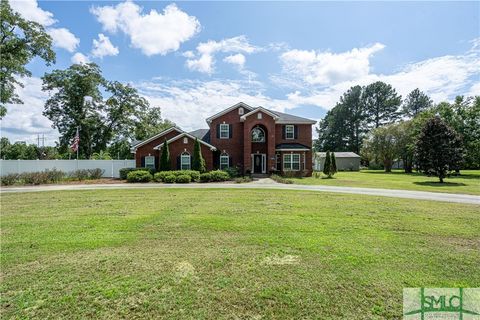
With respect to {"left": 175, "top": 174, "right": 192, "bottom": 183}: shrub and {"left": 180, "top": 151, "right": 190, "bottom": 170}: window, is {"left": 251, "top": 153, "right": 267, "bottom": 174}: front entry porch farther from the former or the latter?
{"left": 175, "top": 174, "right": 192, "bottom": 183}: shrub

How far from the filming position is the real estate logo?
10.8 ft

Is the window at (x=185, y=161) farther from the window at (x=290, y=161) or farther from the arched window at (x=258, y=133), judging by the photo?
the window at (x=290, y=161)

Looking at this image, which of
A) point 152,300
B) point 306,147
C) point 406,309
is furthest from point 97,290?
point 306,147

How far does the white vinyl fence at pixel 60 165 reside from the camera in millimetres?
23656

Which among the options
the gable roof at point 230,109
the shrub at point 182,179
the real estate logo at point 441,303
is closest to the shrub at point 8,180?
the shrub at point 182,179

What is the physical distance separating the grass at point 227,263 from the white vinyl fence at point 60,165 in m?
20.7

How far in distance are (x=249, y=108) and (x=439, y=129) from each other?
1881cm

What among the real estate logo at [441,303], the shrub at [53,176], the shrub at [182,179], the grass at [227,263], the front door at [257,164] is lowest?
the real estate logo at [441,303]

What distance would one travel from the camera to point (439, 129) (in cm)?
2436

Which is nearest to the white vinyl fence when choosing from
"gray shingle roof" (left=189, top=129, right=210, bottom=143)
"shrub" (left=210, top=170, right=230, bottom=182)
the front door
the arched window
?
"gray shingle roof" (left=189, top=129, right=210, bottom=143)

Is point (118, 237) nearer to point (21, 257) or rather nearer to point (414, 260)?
point (21, 257)

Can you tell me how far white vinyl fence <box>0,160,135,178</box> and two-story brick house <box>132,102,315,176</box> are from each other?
3566mm

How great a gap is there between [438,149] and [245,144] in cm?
1847

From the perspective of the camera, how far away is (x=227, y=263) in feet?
15.2
